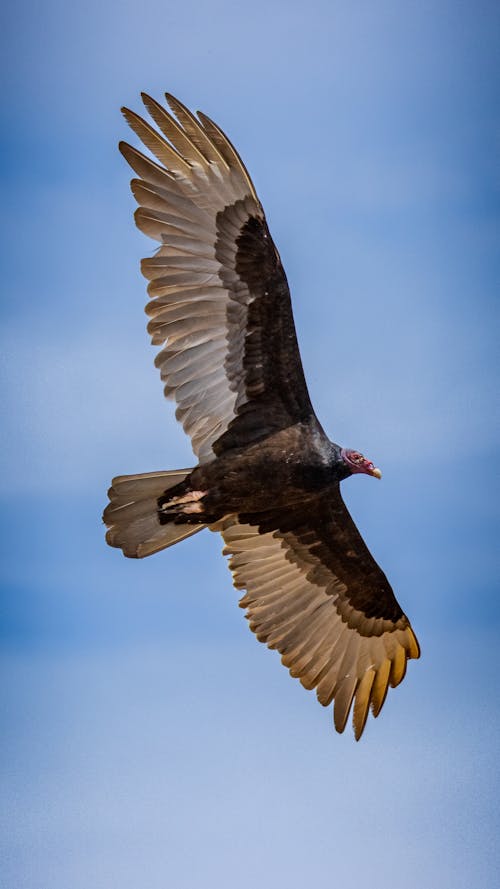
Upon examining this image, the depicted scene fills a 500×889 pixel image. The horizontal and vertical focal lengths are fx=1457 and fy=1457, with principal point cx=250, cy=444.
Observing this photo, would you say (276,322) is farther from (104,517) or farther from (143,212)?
(104,517)

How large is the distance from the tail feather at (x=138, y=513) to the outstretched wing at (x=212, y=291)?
0.35 meters

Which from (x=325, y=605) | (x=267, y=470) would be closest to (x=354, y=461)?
(x=267, y=470)

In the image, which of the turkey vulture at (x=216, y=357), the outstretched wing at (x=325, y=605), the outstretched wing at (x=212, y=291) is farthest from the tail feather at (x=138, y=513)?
the outstretched wing at (x=325, y=605)

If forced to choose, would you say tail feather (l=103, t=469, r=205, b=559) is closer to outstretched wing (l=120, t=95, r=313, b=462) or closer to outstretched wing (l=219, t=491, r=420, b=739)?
outstretched wing (l=120, t=95, r=313, b=462)

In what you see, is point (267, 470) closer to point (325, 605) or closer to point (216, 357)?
point (216, 357)

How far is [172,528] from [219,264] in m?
1.82

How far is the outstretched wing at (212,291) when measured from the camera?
31.4 feet

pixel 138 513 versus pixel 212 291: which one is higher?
pixel 212 291

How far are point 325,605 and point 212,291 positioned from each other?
2651mm

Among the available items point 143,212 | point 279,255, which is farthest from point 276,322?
point 143,212

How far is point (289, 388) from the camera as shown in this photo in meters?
9.95

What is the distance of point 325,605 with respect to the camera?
10.9m

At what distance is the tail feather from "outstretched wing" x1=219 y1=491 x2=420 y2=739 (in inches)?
34.5

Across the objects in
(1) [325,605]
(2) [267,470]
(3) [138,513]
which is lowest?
(1) [325,605]
